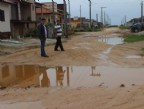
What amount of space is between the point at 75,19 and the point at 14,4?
70880 mm

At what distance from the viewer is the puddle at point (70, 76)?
10.0m

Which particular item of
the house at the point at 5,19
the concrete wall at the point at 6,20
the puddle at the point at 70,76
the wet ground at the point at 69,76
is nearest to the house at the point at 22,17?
the concrete wall at the point at 6,20

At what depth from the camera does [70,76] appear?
1136 centimetres

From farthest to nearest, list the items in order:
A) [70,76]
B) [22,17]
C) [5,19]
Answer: [22,17] → [5,19] → [70,76]

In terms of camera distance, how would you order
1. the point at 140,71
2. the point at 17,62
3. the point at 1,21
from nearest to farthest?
the point at 140,71
the point at 17,62
the point at 1,21

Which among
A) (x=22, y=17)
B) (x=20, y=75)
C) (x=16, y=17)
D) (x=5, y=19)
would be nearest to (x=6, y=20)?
(x=5, y=19)

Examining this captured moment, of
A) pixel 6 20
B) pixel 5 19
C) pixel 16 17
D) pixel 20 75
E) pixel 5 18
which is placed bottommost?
pixel 20 75

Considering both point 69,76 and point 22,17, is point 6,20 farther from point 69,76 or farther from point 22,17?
point 69,76

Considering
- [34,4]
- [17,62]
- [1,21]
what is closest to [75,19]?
[34,4]

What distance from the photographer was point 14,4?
1614 inches

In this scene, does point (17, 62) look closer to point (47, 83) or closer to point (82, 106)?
point (47, 83)

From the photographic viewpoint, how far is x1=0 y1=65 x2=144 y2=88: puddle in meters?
10.0

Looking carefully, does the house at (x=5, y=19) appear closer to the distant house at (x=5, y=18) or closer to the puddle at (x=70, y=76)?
the distant house at (x=5, y=18)

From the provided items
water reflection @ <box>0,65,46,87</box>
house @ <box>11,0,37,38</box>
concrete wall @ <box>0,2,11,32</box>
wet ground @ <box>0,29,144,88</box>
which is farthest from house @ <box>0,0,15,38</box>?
wet ground @ <box>0,29,144,88</box>
